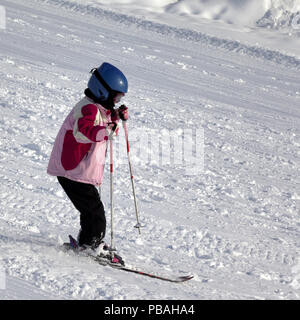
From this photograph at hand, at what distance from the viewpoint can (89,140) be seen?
3.32 m

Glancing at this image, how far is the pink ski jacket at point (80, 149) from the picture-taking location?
11.0ft

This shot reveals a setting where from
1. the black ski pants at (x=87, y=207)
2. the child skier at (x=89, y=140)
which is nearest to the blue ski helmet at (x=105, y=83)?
the child skier at (x=89, y=140)

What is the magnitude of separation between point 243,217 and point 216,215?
0.31 m

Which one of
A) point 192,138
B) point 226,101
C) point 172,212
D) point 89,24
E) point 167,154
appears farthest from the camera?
point 89,24

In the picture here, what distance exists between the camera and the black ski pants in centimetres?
349

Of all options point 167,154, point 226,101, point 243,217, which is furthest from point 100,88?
point 226,101

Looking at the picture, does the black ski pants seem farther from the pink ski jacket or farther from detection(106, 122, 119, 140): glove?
detection(106, 122, 119, 140): glove

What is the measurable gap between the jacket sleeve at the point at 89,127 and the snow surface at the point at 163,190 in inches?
37.1

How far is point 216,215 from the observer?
5.14 m

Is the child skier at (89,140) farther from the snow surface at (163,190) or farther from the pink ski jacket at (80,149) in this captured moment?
the snow surface at (163,190)

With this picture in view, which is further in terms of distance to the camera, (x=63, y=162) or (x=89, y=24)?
(x=89, y=24)

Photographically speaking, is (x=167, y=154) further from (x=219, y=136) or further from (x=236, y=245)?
(x=236, y=245)

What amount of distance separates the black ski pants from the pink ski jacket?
0.07 m

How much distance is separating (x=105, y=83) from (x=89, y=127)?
0.35 metres
